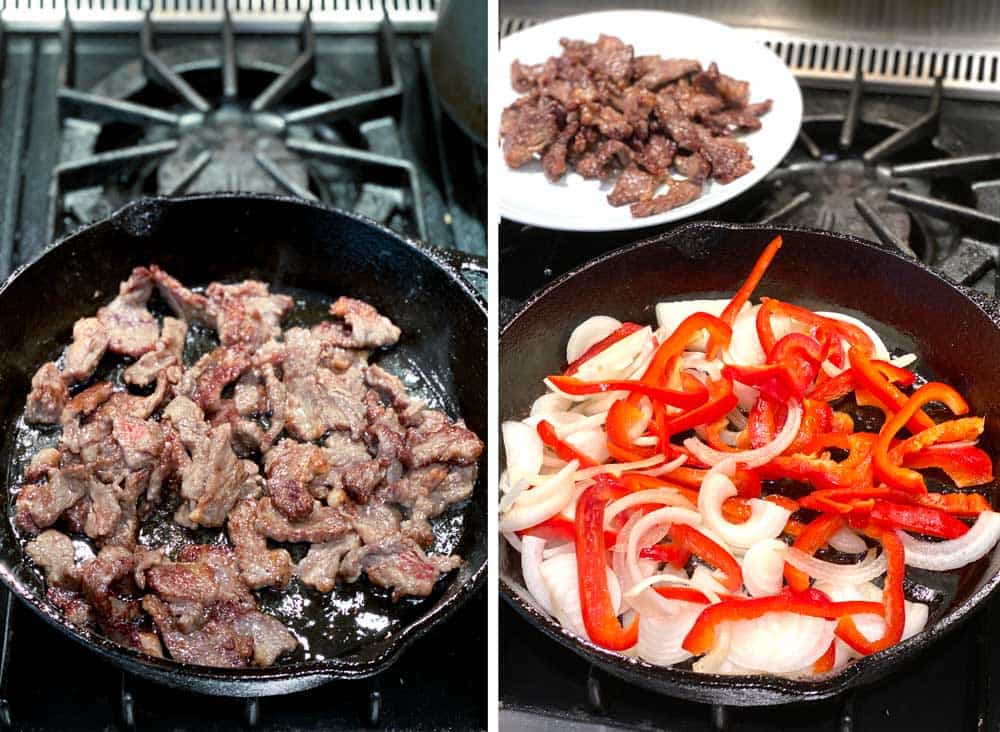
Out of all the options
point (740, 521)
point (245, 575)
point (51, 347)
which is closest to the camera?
point (740, 521)

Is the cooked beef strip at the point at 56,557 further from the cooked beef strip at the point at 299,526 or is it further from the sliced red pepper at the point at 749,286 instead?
the sliced red pepper at the point at 749,286

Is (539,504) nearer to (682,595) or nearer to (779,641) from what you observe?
(682,595)

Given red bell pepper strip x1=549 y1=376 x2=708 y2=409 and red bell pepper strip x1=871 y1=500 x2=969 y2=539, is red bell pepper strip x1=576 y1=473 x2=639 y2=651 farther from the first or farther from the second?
red bell pepper strip x1=871 y1=500 x2=969 y2=539

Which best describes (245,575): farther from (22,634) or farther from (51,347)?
(51,347)

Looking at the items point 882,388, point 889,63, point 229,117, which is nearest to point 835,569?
point 882,388

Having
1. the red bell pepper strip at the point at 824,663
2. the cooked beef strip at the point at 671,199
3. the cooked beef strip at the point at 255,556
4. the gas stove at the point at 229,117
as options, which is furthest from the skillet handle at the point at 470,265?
the red bell pepper strip at the point at 824,663

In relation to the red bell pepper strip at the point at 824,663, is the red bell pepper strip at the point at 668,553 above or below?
above

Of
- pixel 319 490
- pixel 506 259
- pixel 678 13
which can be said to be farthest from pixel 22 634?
pixel 678 13
